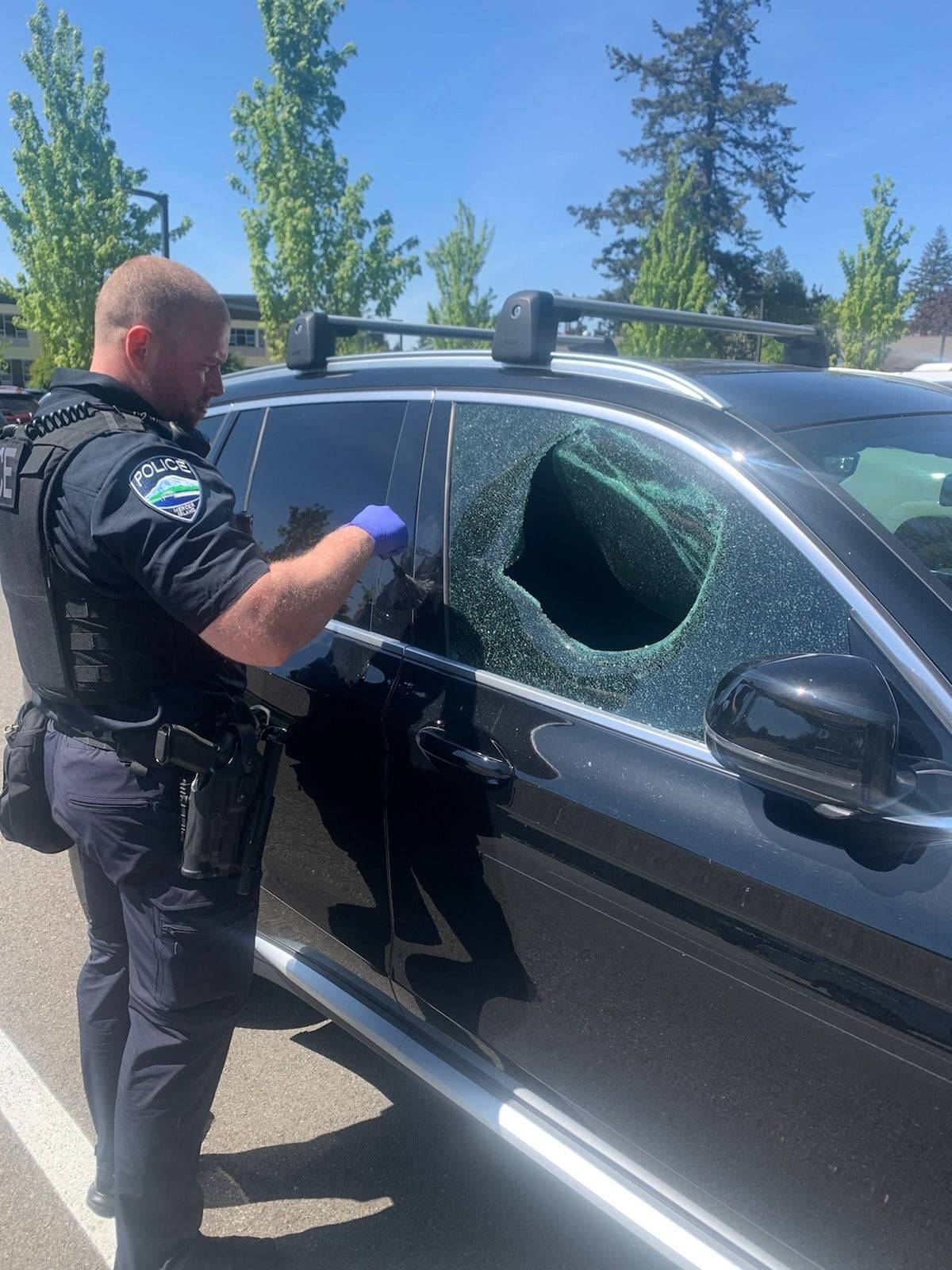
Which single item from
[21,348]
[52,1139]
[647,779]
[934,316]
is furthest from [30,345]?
[647,779]

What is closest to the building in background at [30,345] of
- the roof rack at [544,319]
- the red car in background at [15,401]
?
the red car in background at [15,401]

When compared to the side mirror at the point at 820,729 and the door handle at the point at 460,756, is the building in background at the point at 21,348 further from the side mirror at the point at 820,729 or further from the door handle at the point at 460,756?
the side mirror at the point at 820,729

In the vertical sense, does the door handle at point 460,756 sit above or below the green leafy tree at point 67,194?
below

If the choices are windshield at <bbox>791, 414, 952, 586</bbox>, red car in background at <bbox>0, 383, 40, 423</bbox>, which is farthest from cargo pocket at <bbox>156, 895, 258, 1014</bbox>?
red car in background at <bbox>0, 383, 40, 423</bbox>

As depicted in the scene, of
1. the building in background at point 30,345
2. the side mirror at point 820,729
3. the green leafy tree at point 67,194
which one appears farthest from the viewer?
the building in background at point 30,345

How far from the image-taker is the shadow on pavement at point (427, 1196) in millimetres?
2236

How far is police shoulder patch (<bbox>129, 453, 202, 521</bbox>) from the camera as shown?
1739mm

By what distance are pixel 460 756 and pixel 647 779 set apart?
0.43 metres

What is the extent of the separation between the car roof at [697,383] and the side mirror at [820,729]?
0.59m

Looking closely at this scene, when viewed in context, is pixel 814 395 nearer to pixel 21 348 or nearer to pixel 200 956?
pixel 200 956

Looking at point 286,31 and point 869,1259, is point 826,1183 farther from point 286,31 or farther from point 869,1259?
point 286,31

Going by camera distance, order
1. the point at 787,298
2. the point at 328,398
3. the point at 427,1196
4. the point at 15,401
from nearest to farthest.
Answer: the point at 427,1196
the point at 328,398
the point at 15,401
the point at 787,298

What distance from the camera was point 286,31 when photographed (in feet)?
70.7

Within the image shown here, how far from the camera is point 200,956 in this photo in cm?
197
